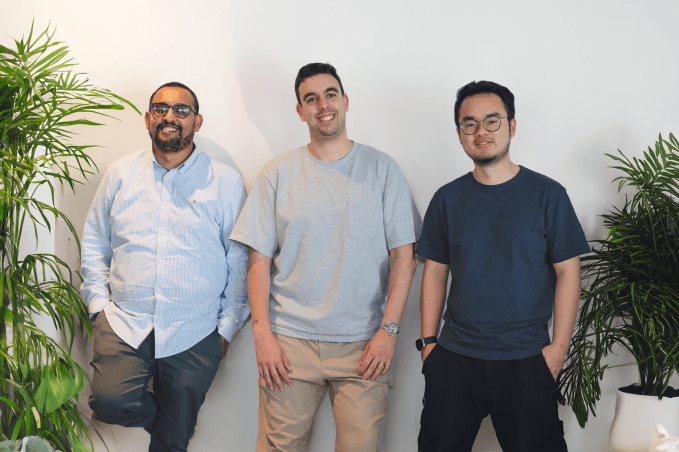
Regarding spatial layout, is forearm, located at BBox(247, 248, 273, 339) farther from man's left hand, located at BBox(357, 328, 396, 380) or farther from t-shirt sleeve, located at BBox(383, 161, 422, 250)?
t-shirt sleeve, located at BBox(383, 161, 422, 250)

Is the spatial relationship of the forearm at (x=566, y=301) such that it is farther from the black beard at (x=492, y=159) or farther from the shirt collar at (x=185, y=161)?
the shirt collar at (x=185, y=161)

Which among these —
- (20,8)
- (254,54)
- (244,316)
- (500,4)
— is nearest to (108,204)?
(244,316)

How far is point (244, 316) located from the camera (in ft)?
8.09

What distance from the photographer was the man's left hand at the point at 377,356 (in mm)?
2152

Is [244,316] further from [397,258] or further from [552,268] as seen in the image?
[552,268]

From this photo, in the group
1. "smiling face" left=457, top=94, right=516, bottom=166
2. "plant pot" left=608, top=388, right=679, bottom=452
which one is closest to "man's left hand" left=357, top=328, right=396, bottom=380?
"smiling face" left=457, top=94, right=516, bottom=166

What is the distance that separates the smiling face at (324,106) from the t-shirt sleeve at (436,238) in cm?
53

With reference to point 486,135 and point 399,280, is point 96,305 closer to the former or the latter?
point 399,280

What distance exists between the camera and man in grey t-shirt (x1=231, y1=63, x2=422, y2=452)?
7.20 ft

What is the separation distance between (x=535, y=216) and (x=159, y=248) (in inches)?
65.0

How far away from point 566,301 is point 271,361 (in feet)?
3.98

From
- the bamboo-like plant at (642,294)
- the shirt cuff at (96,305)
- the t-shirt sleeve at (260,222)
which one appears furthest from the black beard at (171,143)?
the bamboo-like plant at (642,294)

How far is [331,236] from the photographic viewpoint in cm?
225

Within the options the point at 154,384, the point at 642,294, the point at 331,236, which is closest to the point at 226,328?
the point at 154,384
